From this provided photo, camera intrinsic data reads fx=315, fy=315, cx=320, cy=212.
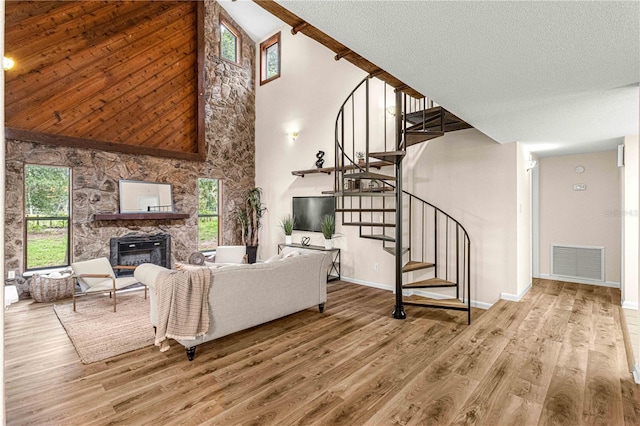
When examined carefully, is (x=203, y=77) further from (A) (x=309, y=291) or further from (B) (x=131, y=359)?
(B) (x=131, y=359)

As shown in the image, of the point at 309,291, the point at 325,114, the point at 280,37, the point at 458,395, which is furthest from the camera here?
the point at 280,37

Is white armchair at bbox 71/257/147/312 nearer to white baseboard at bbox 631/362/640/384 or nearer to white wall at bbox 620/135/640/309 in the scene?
white baseboard at bbox 631/362/640/384

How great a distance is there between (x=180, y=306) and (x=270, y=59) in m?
6.60

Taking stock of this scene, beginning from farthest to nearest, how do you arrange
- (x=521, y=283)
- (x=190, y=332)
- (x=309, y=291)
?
(x=521, y=283)
(x=309, y=291)
(x=190, y=332)

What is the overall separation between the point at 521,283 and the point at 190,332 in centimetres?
426

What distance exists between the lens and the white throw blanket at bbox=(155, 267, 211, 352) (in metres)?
2.72

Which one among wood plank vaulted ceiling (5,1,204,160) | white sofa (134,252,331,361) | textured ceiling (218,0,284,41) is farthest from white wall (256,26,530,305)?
white sofa (134,252,331,361)

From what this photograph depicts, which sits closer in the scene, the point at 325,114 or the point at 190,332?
the point at 190,332

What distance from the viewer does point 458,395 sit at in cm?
220

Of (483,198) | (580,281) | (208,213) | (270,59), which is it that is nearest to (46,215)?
(208,213)

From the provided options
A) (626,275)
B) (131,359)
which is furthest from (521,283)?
(131,359)

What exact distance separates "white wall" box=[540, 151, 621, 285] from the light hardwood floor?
191 cm

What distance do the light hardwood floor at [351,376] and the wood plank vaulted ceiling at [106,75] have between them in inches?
124

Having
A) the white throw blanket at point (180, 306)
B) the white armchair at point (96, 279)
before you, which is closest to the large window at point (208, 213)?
the white armchair at point (96, 279)
